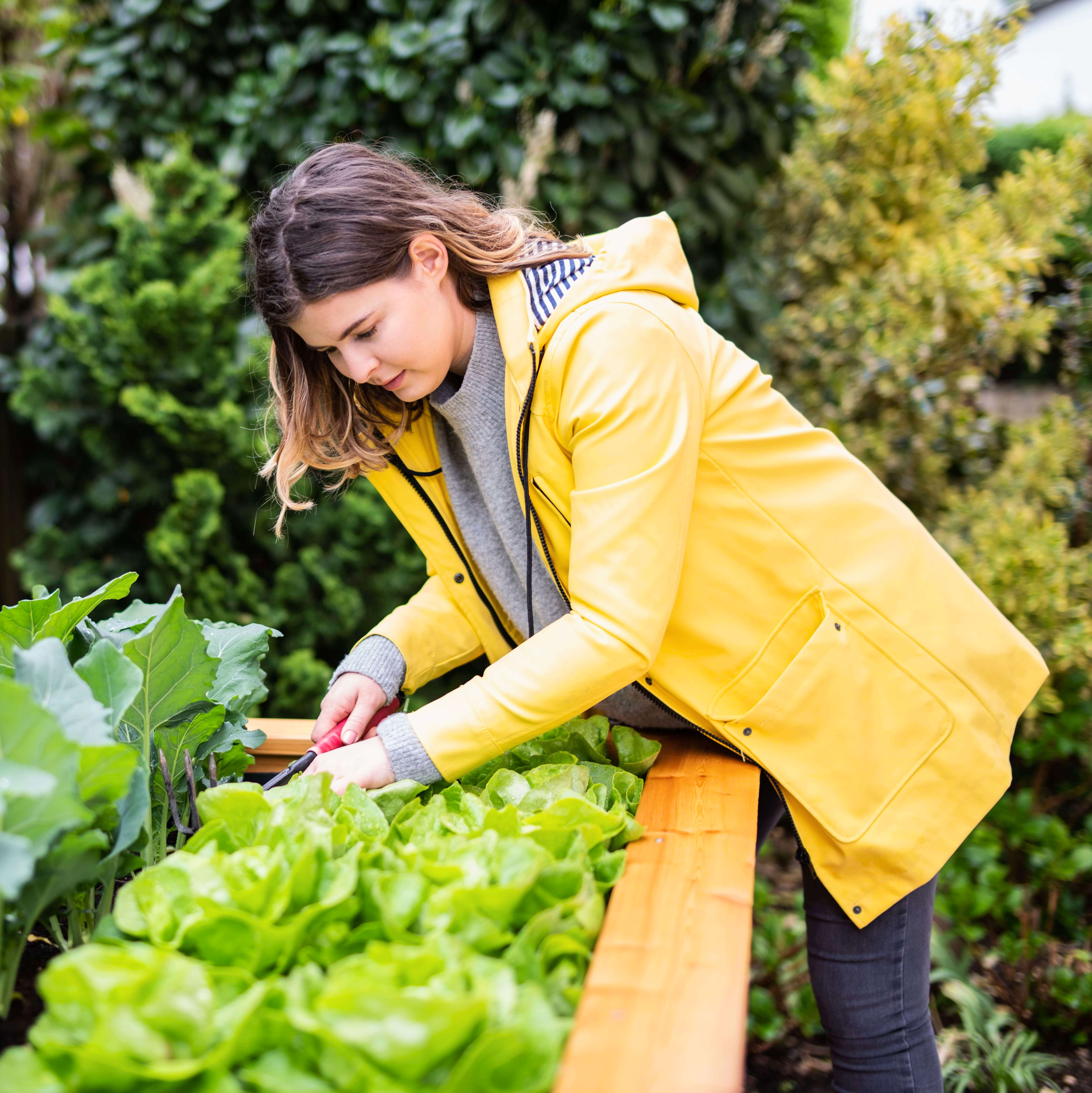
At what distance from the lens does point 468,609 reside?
165 centimetres

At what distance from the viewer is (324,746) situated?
1407 millimetres

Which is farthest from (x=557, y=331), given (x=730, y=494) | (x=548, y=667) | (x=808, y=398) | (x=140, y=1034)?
(x=808, y=398)

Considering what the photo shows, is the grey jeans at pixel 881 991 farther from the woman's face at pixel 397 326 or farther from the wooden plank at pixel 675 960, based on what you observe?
the woman's face at pixel 397 326

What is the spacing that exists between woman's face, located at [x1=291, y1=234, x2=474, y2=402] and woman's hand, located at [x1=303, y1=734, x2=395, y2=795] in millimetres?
514

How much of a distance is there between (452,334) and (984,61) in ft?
9.20

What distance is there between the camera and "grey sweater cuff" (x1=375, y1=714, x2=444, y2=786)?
3.88 ft

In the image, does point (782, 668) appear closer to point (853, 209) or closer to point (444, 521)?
point (444, 521)

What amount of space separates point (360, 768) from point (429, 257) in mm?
Result: 718

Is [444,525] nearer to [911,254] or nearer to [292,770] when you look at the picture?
[292,770]

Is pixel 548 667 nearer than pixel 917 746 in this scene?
Yes

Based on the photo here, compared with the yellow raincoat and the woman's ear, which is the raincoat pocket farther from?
the woman's ear

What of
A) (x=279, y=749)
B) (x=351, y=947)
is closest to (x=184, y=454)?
(x=279, y=749)

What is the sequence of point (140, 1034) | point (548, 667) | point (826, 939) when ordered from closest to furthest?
point (140, 1034), point (548, 667), point (826, 939)

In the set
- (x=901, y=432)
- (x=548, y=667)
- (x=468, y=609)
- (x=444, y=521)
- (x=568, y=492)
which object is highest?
(x=568, y=492)
